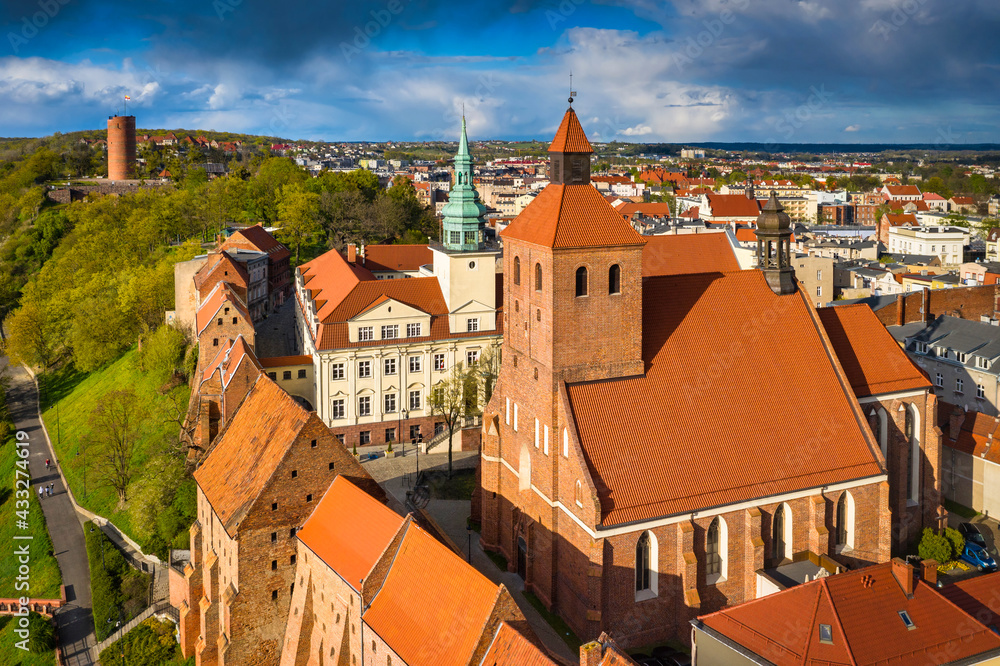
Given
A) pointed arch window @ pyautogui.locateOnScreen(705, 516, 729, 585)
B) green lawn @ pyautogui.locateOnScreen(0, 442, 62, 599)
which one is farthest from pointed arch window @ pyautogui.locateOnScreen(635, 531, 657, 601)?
green lawn @ pyautogui.locateOnScreen(0, 442, 62, 599)

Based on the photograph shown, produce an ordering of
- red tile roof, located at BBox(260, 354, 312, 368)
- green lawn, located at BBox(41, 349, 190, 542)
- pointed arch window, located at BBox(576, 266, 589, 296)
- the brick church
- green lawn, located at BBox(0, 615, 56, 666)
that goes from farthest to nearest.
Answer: green lawn, located at BBox(41, 349, 190, 542) → red tile roof, located at BBox(260, 354, 312, 368) → green lawn, located at BBox(0, 615, 56, 666) → pointed arch window, located at BBox(576, 266, 589, 296) → the brick church

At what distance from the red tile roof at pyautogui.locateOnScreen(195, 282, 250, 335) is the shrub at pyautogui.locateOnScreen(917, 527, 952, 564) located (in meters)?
42.4

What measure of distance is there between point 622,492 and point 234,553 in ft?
49.6

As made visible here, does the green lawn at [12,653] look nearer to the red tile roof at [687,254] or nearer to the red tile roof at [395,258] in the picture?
the red tile roof at [395,258]

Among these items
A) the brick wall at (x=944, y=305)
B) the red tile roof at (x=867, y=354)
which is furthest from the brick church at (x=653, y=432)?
the brick wall at (x=944, y=305)

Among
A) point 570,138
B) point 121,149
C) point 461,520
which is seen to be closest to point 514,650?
point 570,138

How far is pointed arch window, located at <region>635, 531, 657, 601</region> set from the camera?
3281 centimetres

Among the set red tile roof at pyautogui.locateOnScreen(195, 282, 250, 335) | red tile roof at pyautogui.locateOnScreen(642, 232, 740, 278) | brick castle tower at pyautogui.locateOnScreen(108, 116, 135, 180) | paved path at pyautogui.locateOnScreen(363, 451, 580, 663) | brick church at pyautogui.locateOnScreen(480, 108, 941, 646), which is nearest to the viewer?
brick church at pyautogui.locateOnScreen(480, 108, 941, 646)

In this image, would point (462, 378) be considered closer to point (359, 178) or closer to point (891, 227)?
point (359, 178)

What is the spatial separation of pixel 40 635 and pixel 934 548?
146ft

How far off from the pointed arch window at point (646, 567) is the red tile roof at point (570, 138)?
15.5m

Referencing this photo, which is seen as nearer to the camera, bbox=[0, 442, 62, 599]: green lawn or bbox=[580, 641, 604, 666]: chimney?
bbox=[580, 641, 604, 666]: chimney

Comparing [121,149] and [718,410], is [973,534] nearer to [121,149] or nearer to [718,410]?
[718,410]

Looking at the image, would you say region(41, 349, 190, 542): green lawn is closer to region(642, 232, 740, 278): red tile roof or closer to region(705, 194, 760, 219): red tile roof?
region(642, 232, 740, 278): red tile roof
